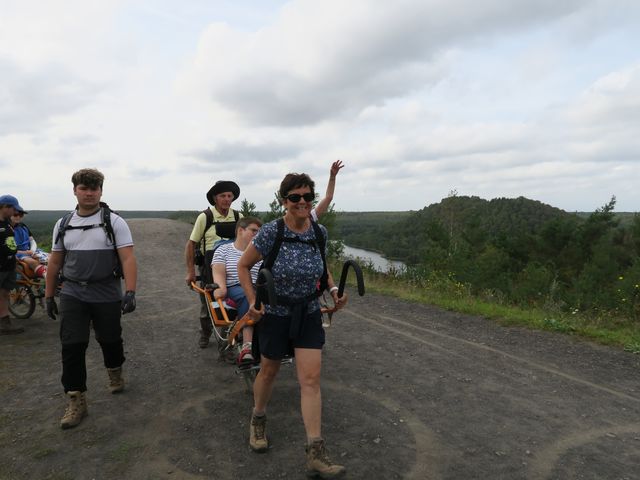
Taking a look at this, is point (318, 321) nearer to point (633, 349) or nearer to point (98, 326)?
point (98, 326)

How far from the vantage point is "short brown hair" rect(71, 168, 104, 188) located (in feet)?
12.6

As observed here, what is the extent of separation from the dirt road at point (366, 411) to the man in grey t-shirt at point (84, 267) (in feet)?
1.48

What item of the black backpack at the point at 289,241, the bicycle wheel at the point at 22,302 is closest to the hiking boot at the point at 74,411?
the black backpack at the point at 289,241

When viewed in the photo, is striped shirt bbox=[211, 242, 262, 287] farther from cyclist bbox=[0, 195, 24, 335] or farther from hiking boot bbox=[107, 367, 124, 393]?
cyclist bbox=[0, 195, 24, 335]

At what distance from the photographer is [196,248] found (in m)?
5.76

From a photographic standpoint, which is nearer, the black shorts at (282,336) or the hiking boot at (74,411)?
the black shorts at (282,336)

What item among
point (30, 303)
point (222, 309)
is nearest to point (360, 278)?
point (222, 309)

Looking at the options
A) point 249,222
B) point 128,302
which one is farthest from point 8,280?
point 249,222

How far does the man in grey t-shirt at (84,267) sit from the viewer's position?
3932 millimetres

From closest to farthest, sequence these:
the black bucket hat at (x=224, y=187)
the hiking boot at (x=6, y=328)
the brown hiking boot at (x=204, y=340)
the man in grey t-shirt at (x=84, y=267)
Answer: the man in grey t-shirt at (x=84, y=267) < the black bucket hat at (x=224, y=187) < the brown hiking boot at (x=204, y=340) < the hiking boot at (x=6, y=328)

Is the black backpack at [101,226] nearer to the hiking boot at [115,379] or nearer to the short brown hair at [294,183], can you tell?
the hiking boot at [115,379]

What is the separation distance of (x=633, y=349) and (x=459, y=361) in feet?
7.50

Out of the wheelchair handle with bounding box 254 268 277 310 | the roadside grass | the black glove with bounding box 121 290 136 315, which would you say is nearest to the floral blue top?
the wheelchair handle with bounding box 254 268 277 310

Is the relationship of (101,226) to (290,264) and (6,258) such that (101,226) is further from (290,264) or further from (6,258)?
(6,258)
